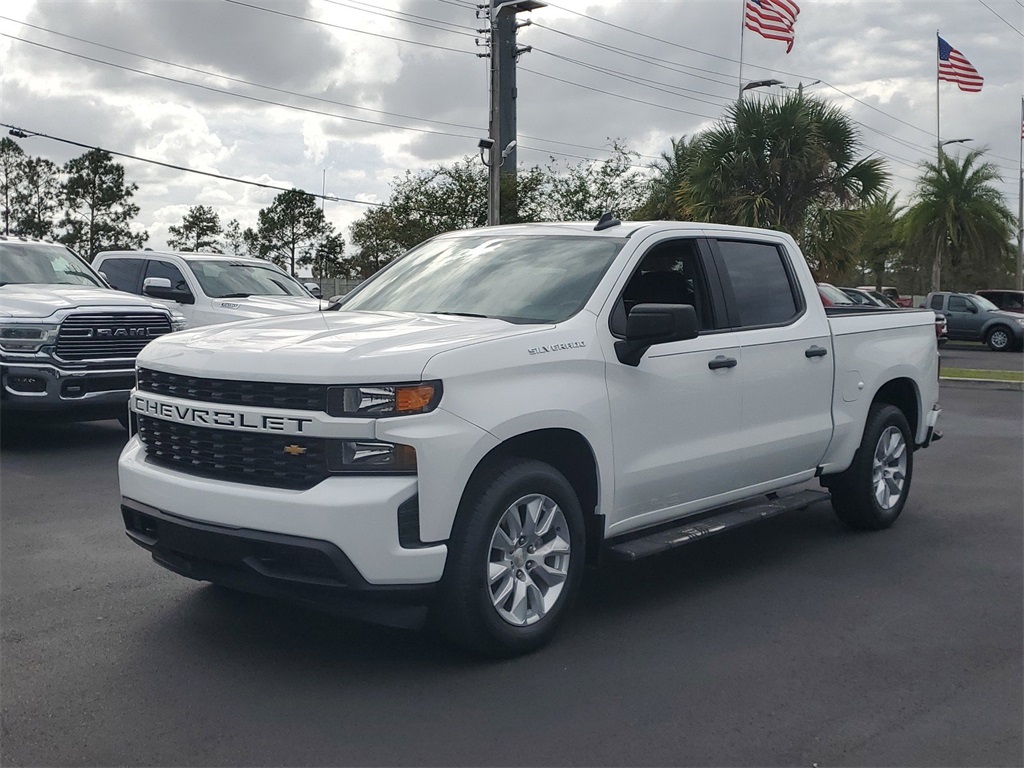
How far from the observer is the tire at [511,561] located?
4.46 m

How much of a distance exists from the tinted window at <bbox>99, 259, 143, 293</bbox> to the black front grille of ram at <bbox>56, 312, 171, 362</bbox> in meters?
4.60

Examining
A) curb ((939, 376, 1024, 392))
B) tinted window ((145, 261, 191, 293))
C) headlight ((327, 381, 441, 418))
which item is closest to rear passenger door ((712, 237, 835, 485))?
headlight ((327, 381, 441, 418))

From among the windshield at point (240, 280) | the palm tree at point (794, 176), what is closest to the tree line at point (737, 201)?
the palm tree at point (794, 176)

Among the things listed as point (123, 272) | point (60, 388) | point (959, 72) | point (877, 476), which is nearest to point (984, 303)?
point (959, 72)

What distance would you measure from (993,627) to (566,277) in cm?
261

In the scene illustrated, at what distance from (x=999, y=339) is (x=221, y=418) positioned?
104ft

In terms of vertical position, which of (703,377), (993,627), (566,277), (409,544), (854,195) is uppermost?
(854,195)

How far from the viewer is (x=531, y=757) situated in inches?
149

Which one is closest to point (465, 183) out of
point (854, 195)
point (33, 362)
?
point (854, 195)

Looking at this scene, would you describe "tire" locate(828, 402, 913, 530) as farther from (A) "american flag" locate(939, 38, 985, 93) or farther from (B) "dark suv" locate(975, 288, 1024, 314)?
(A) "american flag" locate(939, 38, 985, 93)

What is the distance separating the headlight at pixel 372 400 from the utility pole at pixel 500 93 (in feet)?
63.5

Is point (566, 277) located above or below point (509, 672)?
above

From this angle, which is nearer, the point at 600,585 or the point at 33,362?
the point at 600,585

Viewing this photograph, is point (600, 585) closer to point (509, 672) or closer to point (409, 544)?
point (509, 672)
